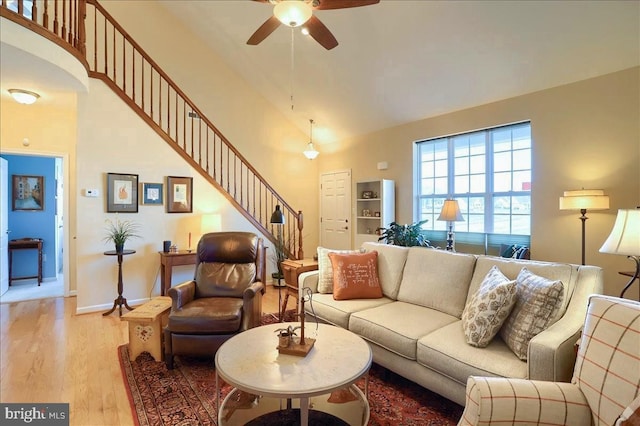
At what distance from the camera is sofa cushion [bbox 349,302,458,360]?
2133 millimetres

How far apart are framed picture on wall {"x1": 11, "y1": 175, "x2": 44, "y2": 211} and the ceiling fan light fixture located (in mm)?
5437

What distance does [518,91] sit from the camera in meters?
3.85

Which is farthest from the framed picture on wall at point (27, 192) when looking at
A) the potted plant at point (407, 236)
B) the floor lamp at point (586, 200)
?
the floor lamp at point (586, 200)

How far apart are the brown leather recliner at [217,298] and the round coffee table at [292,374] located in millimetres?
593

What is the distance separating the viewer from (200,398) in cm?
218

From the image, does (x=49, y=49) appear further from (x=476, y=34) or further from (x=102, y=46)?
(x=476, y=34)

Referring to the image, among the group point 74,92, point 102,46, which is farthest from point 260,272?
point 102,46

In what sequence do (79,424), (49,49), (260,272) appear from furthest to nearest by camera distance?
(260,272), (49,49), (79,424)

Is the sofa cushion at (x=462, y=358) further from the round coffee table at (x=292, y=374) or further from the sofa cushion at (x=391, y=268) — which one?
the sofa cushion at (x=391, y=268)

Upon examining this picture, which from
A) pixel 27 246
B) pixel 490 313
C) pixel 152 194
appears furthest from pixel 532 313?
pixel 27 246

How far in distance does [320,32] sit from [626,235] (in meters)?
2.63

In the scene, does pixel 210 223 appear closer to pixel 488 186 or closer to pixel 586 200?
pixel 488 186

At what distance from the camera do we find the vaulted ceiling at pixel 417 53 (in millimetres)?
3078

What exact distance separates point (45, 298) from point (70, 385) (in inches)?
119
